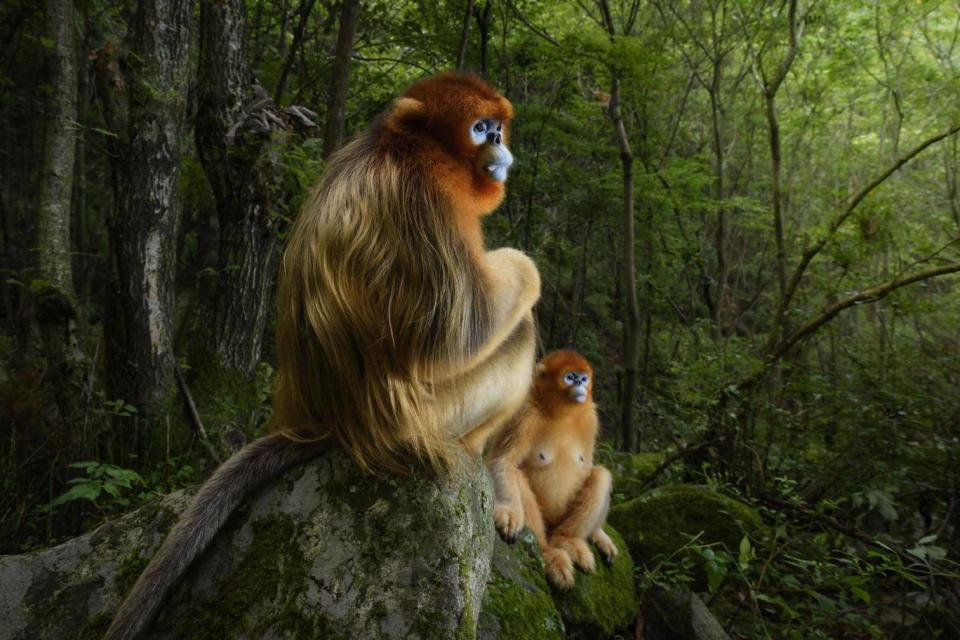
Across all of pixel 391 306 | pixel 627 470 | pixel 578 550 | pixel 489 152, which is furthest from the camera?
pixel 627 470

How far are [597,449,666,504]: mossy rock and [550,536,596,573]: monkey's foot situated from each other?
88.6 inches

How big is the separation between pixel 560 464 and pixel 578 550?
61cm

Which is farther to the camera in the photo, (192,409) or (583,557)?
(192,409)

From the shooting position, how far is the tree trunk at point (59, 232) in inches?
177

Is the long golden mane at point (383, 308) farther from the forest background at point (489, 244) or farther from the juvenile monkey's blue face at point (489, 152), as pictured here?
the forest background at point (489, 244)

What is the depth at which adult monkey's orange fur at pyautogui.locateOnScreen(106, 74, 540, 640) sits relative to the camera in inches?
90.3

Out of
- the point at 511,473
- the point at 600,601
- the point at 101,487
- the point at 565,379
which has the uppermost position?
the point at 565,379

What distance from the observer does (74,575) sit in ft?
8.24

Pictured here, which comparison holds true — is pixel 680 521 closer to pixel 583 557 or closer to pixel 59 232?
pixel 583 557

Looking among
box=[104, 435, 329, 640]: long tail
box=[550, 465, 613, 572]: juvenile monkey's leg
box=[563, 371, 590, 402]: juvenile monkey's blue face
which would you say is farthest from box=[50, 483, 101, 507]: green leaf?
box=[563, 371, 590, 402]: juvenile monkey's blue face

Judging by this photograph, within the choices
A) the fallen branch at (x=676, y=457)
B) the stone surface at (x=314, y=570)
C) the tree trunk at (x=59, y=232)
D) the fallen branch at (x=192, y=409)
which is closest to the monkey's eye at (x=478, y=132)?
the stone surface at (x=314, y=570)

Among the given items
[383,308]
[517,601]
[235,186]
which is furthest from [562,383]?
[235,186]

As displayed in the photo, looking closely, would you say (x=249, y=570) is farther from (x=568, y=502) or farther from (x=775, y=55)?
(x=775, y=55)

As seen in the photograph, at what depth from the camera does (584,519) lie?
3990 millimetres
